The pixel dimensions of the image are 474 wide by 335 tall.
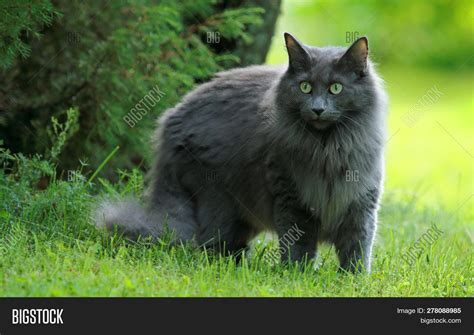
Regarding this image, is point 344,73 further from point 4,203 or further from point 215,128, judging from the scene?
point 4,203

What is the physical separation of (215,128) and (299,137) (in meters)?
0.70

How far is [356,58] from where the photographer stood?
3.95 meters

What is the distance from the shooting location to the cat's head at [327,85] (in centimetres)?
389

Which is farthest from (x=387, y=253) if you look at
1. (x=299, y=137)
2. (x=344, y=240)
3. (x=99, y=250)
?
(x=99, y=250)

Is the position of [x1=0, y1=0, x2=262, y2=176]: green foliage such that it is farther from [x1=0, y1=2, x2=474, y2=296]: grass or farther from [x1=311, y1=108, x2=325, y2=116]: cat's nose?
[x1=311, y1=108, x2=325, y2=116]: cat's nose

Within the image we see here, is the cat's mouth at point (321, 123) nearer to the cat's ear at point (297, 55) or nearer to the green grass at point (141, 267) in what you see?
the cat's ear at point (297, 55)

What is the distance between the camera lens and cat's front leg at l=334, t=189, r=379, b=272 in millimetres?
4148

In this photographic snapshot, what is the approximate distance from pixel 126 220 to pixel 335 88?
148cm

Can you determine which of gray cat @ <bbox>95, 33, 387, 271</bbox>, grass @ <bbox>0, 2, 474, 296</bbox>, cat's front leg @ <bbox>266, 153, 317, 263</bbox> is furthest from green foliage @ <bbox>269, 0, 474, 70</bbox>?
cat's front leg @ <bbox>266, 153, 317, 263</bbox>

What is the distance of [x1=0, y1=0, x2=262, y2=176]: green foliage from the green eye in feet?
6.14

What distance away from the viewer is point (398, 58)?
15.3 meters

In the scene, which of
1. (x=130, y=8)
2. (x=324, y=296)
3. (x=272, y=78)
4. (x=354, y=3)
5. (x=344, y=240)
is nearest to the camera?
(x=324, y=296)

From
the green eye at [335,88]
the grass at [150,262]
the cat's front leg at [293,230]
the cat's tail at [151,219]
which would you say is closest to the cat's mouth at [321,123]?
the green eye at [335,88]

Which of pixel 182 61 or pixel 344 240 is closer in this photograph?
pixel 344 240
